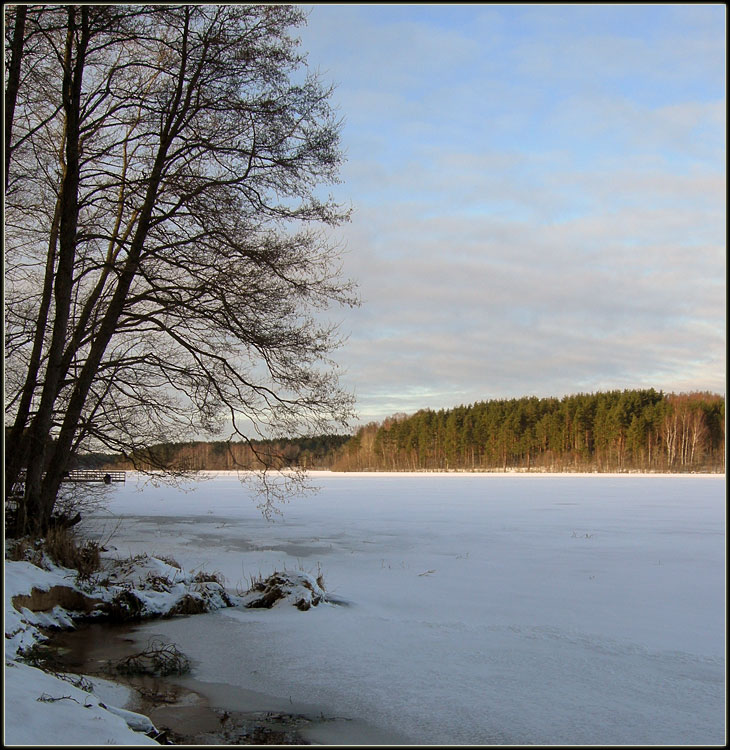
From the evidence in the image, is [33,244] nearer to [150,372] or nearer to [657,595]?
[150,372]

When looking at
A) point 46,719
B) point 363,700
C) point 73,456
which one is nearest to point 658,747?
point 363,700

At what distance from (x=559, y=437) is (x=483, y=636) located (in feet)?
→ 236

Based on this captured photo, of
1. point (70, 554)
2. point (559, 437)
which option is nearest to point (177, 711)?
point (70, 554)

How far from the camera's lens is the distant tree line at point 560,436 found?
63.8 meters

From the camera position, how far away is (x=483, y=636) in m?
6.69

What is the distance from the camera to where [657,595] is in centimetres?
829

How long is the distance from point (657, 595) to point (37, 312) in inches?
363

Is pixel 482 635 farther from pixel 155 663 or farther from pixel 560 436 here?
pixel 560 436

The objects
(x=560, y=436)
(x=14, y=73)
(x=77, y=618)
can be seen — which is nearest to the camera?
(x=77, y=618)

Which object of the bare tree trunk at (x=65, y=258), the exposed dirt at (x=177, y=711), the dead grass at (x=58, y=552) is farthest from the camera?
the bare tree trunk at (x=65, y=258)

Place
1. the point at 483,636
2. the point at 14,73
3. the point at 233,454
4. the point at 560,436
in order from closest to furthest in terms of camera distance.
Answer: the point at 483,636, the point at 14,73, the point at 233,454, the point at 560,436

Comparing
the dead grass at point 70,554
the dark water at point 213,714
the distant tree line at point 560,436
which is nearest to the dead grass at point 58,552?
the dead grass at point 70,554

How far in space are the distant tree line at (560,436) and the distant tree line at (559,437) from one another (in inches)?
3.8

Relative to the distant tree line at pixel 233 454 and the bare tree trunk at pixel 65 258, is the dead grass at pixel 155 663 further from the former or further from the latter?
the bare tree trunk at pixel 65 258
